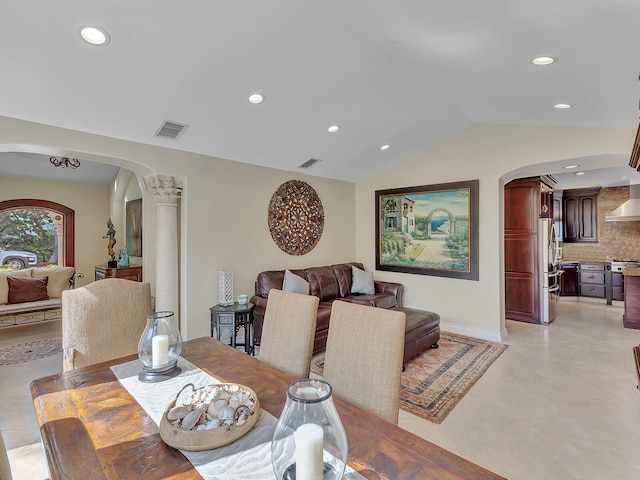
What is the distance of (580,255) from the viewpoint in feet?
24.5

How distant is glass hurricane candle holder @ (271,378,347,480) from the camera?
2.55 feet

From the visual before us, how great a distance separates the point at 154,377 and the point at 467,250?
4.30 metres

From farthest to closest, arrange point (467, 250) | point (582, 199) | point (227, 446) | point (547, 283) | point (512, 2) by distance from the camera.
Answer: point (582, 199) → point (547, 283) → point (467, 250) → point (512, 2) → point (227, 446)

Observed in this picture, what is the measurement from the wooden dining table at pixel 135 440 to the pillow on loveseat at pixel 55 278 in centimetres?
475

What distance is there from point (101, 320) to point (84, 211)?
6.02 metres

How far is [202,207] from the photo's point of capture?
3.86 m

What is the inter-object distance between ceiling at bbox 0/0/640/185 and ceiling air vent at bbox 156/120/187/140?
0.05 metres

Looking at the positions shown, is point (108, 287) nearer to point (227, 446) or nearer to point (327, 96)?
point (227, 446)

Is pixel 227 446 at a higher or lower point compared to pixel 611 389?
higher

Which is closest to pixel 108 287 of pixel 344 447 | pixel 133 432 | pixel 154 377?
pixel 154 377

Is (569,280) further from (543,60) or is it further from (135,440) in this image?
(135,440)

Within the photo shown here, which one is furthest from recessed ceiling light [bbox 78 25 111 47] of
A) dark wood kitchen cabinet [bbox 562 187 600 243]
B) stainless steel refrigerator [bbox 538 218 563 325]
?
dark wood kitchen cabinet [bbox 562 187 600 243]

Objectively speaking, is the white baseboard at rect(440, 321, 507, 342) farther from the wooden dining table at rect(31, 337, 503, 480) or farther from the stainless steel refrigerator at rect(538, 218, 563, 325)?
the wooden dining table at rect(31, 337, 503, 480)

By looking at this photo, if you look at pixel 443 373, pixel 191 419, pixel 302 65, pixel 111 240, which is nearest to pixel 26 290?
pixel 111 240
